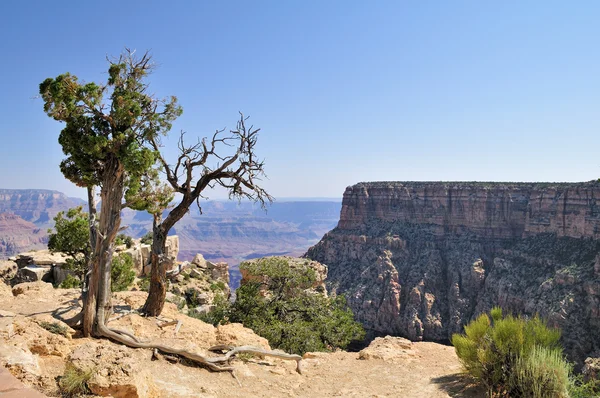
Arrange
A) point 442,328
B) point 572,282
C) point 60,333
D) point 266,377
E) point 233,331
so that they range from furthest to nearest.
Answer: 1. point 442,328
2. point 572,282
3. point 233,331
4. point 266,377
5. point 60,333

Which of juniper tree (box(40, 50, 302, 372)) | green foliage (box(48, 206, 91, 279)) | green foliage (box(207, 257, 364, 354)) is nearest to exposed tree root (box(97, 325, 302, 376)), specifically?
juniper tree (box(40, 50, 302, 372))

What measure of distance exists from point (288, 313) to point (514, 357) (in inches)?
397

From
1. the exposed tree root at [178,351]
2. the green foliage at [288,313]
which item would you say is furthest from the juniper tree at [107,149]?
the green foliage at [288,313]

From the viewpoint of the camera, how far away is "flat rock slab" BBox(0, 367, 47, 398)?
4.34m

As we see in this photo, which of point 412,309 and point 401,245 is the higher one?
point 401,245

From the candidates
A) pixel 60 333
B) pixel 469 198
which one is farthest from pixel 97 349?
pixel 469 198

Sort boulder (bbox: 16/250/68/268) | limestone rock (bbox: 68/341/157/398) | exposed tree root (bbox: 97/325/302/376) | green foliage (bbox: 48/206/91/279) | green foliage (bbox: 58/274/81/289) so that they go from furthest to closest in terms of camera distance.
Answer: boulder (bbox: 16/250/68/268) < green foliage (bbox: 48/206/91/279) < green foliage (bbox: 58/274/81/289) < exposed tree root (bbox: 97/325/302/376) < limestone rock (bbox: 68/341/157/398)

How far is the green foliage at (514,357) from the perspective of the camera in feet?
27.8

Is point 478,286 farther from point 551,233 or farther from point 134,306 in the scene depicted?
point 134,306

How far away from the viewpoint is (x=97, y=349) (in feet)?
23.2

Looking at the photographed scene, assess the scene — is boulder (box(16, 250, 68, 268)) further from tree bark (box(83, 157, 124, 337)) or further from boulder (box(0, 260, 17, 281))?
tree bark (box(83, 157, 124, 337))

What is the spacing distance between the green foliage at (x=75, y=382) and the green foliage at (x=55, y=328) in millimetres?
3490

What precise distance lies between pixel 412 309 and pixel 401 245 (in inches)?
487

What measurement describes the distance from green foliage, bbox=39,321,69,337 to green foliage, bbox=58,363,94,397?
3490mm
